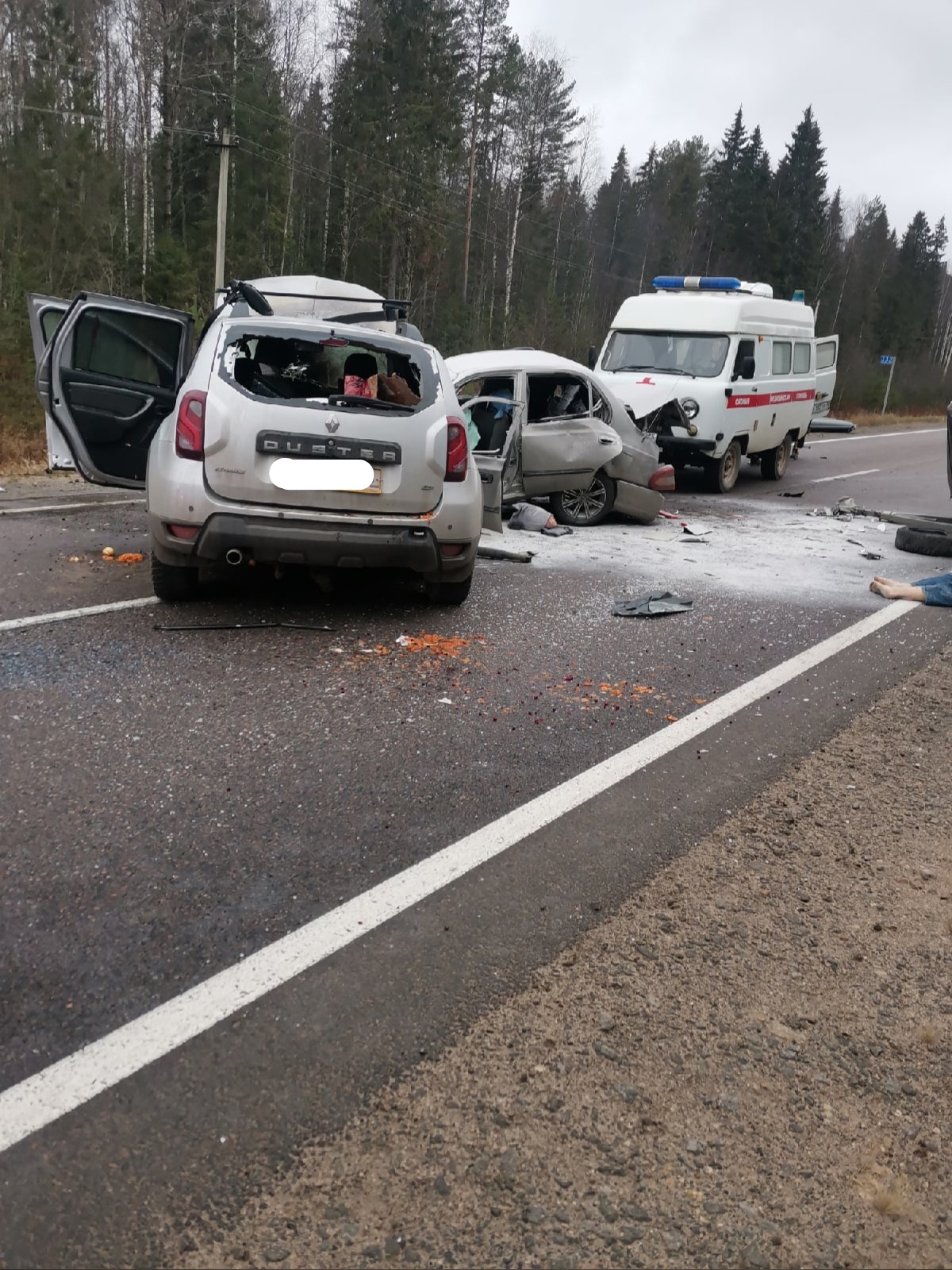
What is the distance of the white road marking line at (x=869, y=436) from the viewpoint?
25906 millimetres

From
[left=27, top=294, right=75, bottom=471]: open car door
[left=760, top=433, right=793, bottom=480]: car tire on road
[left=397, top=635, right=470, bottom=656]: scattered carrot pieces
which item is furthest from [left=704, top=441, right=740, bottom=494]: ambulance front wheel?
[left=397, top=635, right=470, bottom=656]: scattered carrot pieces

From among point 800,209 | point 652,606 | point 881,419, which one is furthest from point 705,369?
point 800,209

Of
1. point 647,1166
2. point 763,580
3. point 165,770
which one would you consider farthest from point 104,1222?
point 763,580

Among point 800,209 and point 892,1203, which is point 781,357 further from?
point 800,209

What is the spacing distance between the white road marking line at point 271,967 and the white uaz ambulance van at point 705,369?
994cm

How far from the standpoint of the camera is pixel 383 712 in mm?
4688

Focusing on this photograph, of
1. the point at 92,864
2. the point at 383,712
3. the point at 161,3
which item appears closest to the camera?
the point at 92,864

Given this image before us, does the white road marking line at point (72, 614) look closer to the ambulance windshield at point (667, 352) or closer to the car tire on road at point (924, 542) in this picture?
the car tire on road at point (924, 542)

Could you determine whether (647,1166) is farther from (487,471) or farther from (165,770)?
(487,471)

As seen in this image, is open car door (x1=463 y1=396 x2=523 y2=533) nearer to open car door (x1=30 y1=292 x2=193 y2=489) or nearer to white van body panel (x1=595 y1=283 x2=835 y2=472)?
open car door (x1=30 y1=292 x2=193 y2=489)

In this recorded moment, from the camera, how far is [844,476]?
18312 millimetres

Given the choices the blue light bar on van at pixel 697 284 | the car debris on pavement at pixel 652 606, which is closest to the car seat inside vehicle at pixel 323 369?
the car debris on pavement at pixel 652 606

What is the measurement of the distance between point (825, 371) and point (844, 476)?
5.77 metres

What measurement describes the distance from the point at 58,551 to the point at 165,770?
430cm
